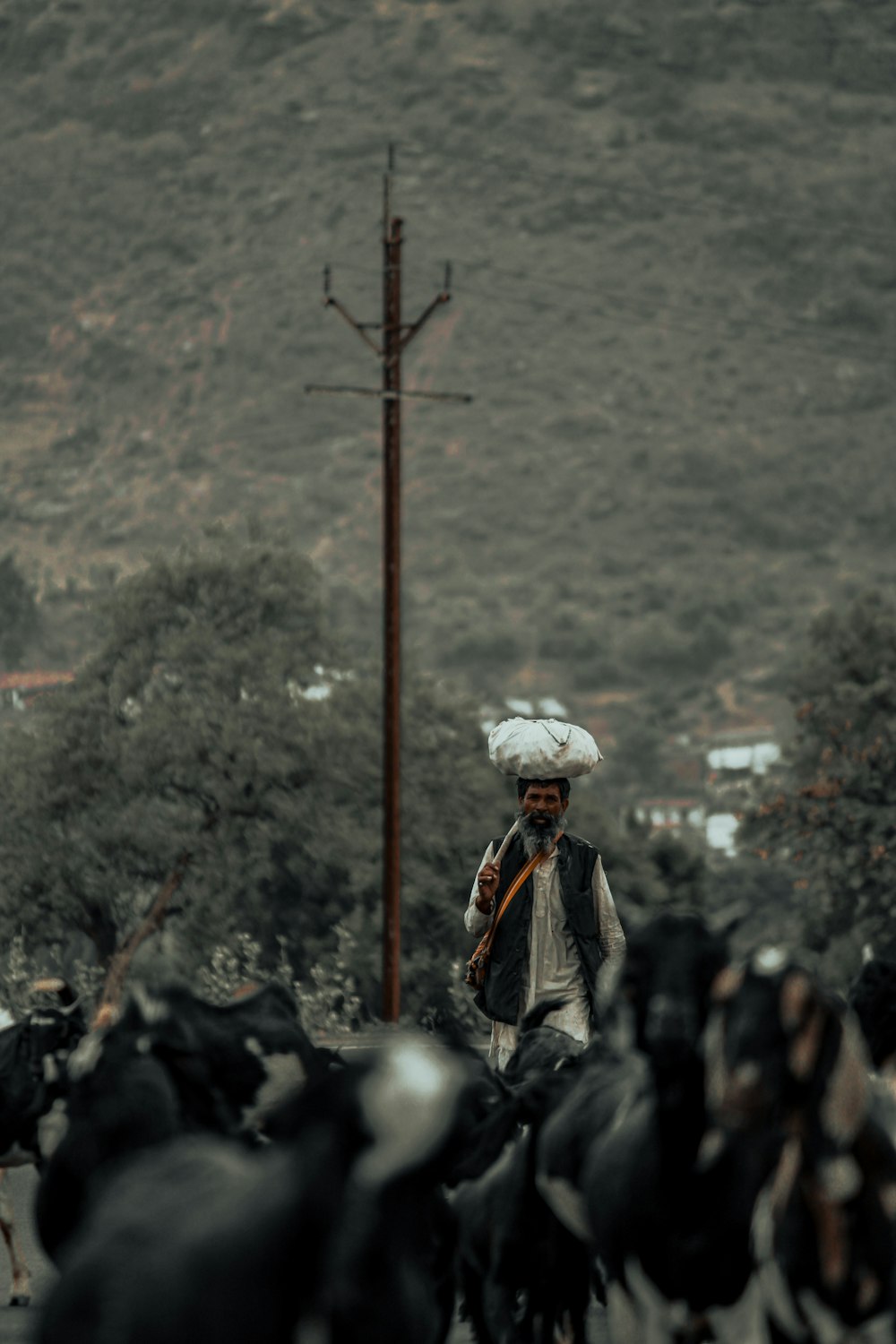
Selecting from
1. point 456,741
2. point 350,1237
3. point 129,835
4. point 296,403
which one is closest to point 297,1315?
point 350,1237

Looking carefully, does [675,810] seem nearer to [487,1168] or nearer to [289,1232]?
[487,1168]

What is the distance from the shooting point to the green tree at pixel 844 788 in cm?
4253

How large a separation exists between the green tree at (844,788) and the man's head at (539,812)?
3265 centimetres

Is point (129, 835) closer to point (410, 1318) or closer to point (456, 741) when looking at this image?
point (456, 741)

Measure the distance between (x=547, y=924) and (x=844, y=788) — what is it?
112ft

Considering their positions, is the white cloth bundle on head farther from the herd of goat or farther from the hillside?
the hillside

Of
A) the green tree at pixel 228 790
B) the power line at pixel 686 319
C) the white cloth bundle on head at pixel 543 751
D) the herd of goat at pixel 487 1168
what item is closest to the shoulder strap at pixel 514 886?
the white cloth bundle on head at pixel 543 751

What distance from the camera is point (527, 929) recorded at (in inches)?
353

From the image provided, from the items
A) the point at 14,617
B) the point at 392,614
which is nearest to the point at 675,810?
the point at 14,617

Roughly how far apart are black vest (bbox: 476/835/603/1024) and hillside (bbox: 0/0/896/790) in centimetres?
9996

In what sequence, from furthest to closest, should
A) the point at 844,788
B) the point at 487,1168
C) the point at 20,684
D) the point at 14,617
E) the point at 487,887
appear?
the point at 14,617
the point at 20,684
the point at 844,788
the point at 487,887
the point at 487,1168

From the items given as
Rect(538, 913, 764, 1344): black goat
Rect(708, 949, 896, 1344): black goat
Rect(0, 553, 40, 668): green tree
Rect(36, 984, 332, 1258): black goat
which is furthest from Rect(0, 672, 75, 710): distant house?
Rect(708, 949, 896, 1344): black goat

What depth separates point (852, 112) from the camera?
16600 centimetres

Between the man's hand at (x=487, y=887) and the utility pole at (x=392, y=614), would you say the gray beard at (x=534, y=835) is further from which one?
the utility pole at (x=392, y=614)
